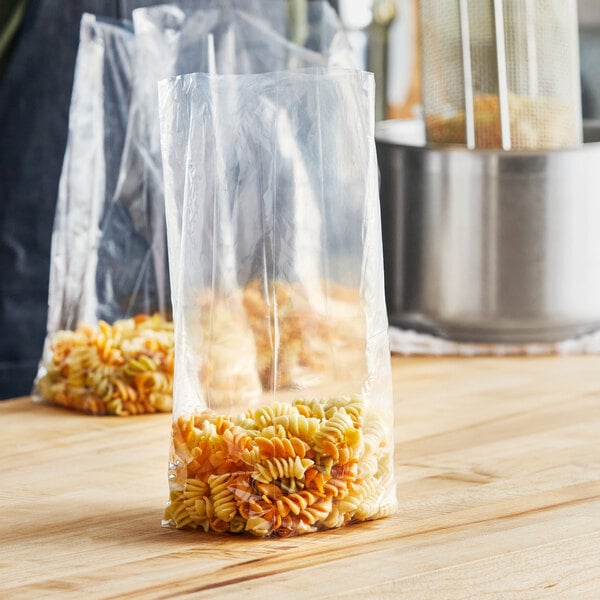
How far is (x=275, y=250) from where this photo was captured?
667mm

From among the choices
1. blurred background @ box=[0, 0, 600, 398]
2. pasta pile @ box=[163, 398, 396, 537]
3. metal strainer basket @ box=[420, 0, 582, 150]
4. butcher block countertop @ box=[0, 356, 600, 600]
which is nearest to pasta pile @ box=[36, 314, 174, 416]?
butcher block countertop @ box=[0, 356, 600, 600]

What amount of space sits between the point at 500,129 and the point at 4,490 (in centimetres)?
58

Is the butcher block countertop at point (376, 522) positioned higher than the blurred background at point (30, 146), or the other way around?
the blurred background at point (30, 146)

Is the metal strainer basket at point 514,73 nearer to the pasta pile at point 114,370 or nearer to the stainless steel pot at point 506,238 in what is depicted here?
the stainless steel pot at point 506,238

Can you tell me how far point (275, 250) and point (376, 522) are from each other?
161mm

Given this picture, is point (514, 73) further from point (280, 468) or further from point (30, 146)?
point (280, 468)

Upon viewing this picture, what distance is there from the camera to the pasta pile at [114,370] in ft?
2.93

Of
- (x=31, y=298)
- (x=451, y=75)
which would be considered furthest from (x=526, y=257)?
(x=31, y=298)

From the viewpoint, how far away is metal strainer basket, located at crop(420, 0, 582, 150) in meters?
1.09

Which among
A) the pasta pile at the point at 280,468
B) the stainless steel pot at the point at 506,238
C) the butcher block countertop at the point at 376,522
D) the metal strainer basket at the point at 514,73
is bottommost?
the butcher block countertop at the point at 376,522

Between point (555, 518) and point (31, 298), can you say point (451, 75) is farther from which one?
point (555, 518)

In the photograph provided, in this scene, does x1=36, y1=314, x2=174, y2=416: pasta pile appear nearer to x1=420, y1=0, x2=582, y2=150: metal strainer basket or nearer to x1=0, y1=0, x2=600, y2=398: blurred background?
x1=0, y1=0, x2=600, y2=398: blurred background

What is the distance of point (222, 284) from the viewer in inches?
26.1

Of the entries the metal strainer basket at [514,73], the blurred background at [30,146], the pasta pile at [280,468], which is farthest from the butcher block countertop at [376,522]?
the metal strainer basket at [514,73]
